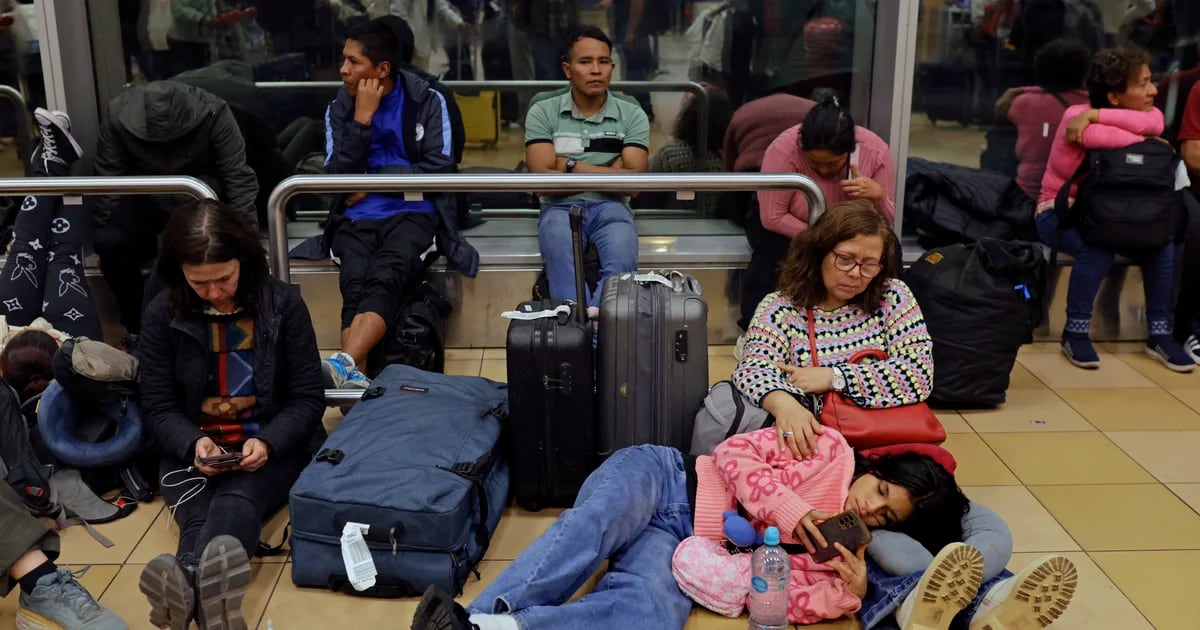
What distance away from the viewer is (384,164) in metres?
4.78

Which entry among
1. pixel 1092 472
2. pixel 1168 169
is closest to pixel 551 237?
pixel 1092 472

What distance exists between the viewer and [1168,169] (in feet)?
15.5

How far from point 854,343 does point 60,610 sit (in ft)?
7.53

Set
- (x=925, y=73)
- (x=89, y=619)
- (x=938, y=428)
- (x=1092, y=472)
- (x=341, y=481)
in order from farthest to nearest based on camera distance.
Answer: (x=925, y=73)
(x=1092, y=472)
(x=938, y=428)
(x=341, y=481)
(x=89, y=619)

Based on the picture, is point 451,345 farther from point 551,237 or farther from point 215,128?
point 215,128

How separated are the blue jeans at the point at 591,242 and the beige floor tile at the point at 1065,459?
1.55 meters

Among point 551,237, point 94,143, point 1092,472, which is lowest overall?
point 1092,472

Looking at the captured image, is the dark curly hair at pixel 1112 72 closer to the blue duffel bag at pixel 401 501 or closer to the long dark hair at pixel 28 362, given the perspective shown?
the blue duffel bag at pixel 401 501

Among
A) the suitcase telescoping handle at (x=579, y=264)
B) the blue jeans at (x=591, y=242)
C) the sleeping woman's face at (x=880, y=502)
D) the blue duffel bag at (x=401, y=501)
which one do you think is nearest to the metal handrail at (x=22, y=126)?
the blue jeans at (x=591, y=242)

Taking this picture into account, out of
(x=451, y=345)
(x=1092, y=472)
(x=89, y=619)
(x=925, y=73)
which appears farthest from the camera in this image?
(x=925, y=73)

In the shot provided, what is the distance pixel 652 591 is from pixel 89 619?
56.0 inches

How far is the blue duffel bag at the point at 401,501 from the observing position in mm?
3059

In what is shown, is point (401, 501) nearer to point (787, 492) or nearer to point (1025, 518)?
point (787, 492)

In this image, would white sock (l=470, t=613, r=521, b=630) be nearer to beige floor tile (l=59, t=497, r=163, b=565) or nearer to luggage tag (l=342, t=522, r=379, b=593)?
luggage tag (l=342, t=522, r=379, b=593)
